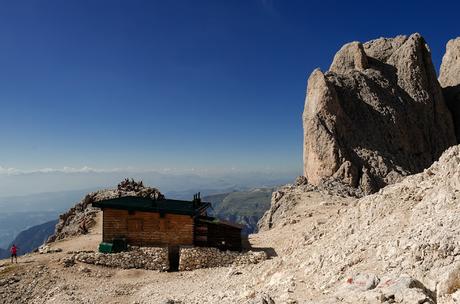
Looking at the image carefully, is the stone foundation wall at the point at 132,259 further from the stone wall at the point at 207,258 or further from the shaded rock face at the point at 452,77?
the shaded rock face at the point at 452,77

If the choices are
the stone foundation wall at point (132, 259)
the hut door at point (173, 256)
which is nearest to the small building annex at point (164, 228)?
the hut door at point (173, 256)

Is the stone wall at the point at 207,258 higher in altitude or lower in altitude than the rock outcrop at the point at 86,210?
lower

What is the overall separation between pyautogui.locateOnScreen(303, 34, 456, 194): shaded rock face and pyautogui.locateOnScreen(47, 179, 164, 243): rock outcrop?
1145 inches

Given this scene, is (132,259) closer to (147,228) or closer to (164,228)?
(147,228)

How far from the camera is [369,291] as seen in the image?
10734mm

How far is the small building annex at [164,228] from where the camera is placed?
1257 inches

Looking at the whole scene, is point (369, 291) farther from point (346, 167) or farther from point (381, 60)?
point (381, 60)

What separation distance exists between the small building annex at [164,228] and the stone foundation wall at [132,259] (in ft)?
7.16

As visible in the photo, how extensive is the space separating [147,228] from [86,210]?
24.2 meters

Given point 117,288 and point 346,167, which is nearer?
point 117,288

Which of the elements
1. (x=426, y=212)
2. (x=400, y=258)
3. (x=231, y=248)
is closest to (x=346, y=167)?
(x=231, y=248)

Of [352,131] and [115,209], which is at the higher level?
[352,131]

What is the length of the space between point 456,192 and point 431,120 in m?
65.6

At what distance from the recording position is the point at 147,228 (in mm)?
32438
